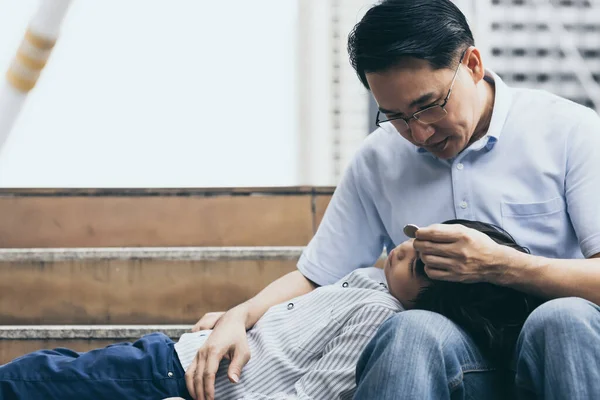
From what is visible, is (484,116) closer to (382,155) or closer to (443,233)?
(382,155)

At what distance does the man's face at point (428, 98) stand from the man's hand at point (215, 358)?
20.1 inches

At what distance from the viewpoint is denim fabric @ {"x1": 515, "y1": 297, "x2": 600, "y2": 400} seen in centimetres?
123

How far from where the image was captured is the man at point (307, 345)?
1.47 metres

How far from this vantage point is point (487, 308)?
1.47m

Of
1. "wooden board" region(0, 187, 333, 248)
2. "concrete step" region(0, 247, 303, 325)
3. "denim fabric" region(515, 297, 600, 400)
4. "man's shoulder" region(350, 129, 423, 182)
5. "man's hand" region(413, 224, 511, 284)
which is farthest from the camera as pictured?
"wooden board" region(0, 187, 333, 248)

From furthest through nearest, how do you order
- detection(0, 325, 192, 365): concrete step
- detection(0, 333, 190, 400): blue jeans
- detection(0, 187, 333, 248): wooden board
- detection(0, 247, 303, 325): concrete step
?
detection(0, 187, 333, 248): wooden board → detection(0, 247, 303, 325): concrete step → detection(0, 325, 192, 365): concrete step → detection(0, 333, 190, 400): blue jeans

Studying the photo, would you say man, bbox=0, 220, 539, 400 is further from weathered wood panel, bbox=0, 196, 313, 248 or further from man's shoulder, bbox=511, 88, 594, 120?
weathered wood panel, bbox=0, 196, 313, 248

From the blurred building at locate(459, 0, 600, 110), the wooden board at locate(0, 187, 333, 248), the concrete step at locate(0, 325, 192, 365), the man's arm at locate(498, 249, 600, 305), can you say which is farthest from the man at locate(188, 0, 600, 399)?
the blurred building at locate(459, 0, 600, 110)

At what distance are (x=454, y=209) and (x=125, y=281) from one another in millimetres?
1204

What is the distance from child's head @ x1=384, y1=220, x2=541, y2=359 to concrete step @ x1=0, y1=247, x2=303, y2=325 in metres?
1.00

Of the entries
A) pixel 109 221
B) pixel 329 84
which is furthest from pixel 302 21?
pixel 109 221

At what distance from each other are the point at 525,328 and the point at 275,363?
0.51 m

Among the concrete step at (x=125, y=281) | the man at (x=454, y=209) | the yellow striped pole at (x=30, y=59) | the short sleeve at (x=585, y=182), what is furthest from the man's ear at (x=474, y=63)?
the yellow striped pole at (x=30, y=59)

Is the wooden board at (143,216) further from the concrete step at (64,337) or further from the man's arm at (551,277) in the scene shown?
the man's arm at (551,277)
